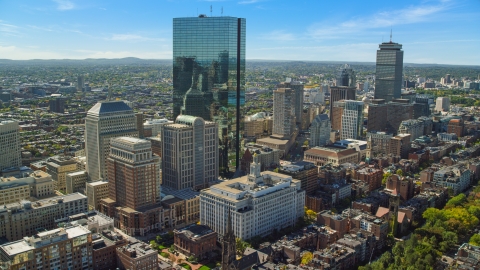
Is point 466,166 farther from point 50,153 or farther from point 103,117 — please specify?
point 50,153

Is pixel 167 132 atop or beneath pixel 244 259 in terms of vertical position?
atop

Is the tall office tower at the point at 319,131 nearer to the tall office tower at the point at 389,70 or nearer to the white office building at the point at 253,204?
the tall office tower at the point at 389,70

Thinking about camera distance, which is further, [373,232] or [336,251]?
[373,232]

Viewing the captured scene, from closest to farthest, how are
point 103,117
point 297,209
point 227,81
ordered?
point 297,209 < point 103,117 < point 227,81

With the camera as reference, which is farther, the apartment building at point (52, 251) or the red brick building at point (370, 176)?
the red brick building at point (370, 176)

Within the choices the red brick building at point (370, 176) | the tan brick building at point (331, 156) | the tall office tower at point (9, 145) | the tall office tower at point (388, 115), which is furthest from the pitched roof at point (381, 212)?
the tall office tower at point (388, 115)

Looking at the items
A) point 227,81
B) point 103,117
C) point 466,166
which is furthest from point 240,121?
point 466,166

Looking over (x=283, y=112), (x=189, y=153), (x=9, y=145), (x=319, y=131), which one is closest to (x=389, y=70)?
(x=319, y=131)

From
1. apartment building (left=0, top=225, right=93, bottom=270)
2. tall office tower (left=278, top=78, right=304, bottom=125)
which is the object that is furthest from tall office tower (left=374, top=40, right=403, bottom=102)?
apartment building (left=0, top=225, right=93, bottom=270)
